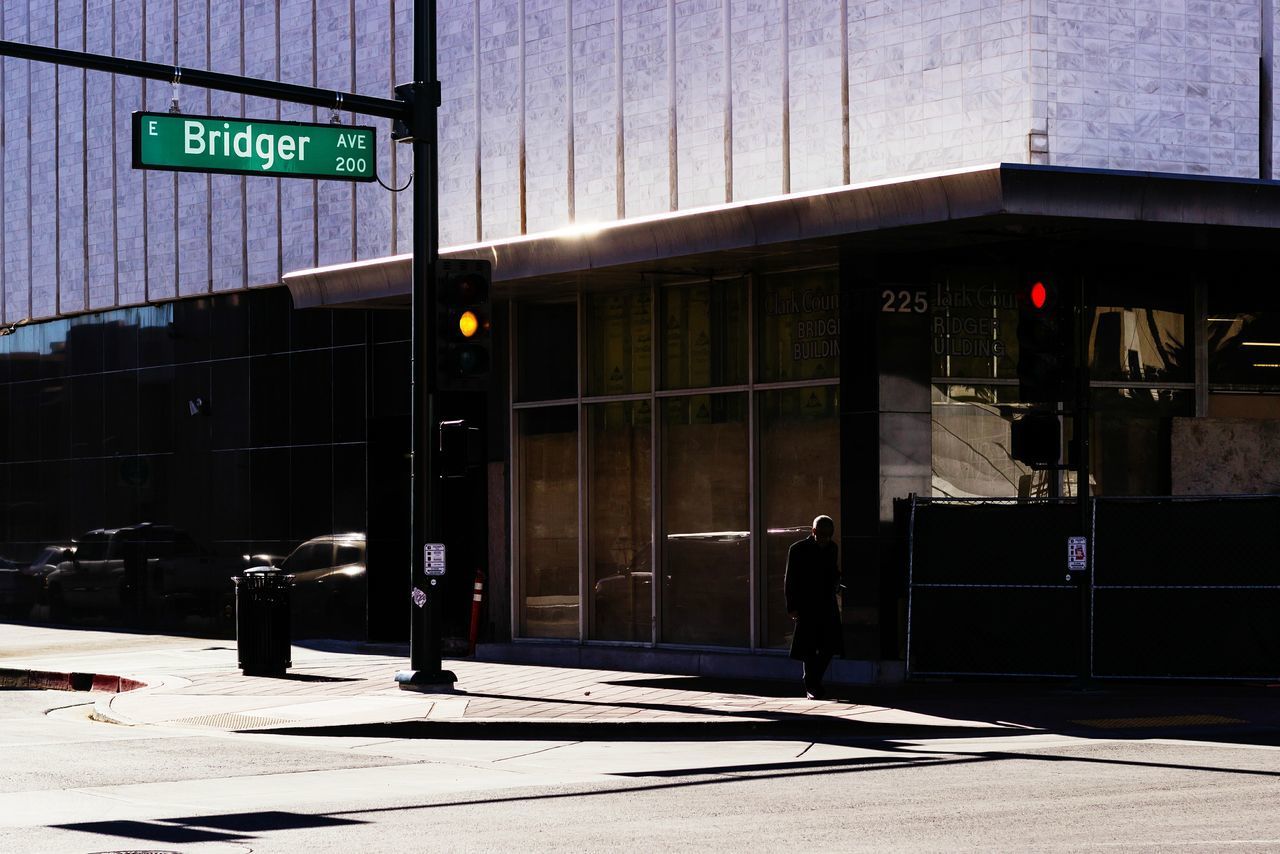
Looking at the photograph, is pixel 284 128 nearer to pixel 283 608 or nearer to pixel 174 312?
pixel 283 608

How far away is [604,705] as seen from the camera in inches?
677

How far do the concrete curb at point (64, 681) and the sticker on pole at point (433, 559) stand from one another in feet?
13.4

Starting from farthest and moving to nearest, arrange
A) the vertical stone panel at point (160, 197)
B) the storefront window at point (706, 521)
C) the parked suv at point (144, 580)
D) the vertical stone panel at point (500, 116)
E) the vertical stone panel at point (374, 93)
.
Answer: the vertical stone panel at point (160, 197) → the parked suv at point (144, 580) → the vertical stone panel at point (374, 93) → the vertical stone panel at point (500, 116) → the storefront window at point (706, 521)

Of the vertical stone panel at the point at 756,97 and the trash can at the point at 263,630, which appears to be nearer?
the vertical stone panel at the point at 756,97

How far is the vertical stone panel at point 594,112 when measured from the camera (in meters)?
21.7

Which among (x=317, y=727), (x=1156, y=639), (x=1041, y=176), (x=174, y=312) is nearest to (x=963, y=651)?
(x=1156, y=639)

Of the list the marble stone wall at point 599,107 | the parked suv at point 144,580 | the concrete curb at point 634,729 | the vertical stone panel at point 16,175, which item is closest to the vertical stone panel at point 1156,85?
the marble stone wall at point 599,107

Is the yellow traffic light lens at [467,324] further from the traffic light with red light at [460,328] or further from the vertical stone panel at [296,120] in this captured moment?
the vertical stone panel at [296,120]

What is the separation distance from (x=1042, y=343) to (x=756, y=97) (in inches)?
174

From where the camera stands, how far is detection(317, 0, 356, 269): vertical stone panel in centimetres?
2550

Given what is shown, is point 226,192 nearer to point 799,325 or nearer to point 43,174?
point 43,174

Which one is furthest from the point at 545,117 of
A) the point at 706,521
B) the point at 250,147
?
the point at 250,147

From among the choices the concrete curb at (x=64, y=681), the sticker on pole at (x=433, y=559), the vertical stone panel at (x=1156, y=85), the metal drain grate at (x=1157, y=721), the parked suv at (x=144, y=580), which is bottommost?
the concrete curb at (x=64, y=681)

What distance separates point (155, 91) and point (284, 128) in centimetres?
1228
